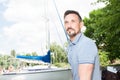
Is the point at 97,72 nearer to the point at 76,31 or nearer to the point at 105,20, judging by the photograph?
the point at 76,31

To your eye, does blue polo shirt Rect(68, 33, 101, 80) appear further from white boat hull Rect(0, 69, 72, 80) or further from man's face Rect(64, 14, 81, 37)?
white boat hull Rect(0, 69, 72, 80)

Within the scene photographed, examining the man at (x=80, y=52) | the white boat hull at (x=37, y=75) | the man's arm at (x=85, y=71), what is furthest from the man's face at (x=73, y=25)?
the white boat hull at (x=37, y=75)

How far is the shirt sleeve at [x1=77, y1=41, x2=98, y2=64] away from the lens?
12.1ft

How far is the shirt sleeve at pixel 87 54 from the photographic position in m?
3.69

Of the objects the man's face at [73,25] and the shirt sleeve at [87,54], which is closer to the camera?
the shirt sleeve at [87,54]

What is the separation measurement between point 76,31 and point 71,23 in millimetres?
86

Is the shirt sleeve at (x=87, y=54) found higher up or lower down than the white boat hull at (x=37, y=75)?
higher up

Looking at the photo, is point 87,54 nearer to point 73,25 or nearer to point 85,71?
point 85,71

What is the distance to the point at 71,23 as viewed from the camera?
3.82 m

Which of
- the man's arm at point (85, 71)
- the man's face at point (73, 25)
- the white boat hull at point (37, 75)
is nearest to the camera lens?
the man's arm at point (85, 71)

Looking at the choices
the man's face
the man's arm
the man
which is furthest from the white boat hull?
the man's arm

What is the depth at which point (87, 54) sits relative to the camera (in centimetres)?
370

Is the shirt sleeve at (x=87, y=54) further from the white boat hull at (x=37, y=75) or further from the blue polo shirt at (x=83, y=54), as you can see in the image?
the white boat hull at (x=37, y=75)

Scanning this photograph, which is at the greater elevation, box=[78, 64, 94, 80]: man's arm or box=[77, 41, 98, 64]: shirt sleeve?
box=[77, 41, 98, 64]: shirt sleeve
